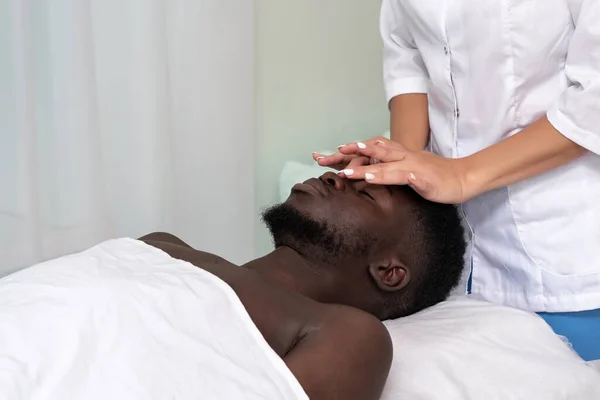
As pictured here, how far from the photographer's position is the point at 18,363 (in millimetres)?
952

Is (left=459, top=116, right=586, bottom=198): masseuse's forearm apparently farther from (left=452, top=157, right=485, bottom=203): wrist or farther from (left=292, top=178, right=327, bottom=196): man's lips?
(left=292, top=178, right=327, bottom=196): man's lips

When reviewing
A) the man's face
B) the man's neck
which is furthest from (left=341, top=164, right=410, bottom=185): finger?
the man's neck

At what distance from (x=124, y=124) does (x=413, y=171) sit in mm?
980

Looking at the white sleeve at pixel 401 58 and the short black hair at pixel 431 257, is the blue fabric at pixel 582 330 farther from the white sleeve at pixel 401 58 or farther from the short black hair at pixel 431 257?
the white sleeve at pixel 401 58

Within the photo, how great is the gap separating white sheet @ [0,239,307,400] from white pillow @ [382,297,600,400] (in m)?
0.30

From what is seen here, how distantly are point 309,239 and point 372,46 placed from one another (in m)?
1.26

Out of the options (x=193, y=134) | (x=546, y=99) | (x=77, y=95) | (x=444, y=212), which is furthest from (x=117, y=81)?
(x=546, y=99)

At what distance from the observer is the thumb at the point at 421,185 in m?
1.30

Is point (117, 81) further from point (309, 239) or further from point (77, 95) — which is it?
point (309, 239)

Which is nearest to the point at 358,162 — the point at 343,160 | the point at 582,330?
the point at 343,160

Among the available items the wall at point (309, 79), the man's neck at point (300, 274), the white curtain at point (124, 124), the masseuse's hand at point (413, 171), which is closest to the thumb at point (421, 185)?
the masseuse's hand at point (413, 171)

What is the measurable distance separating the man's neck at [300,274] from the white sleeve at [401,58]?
507 mm

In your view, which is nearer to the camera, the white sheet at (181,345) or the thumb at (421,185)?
the white sheet at (181,345)

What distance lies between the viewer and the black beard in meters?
1.38
